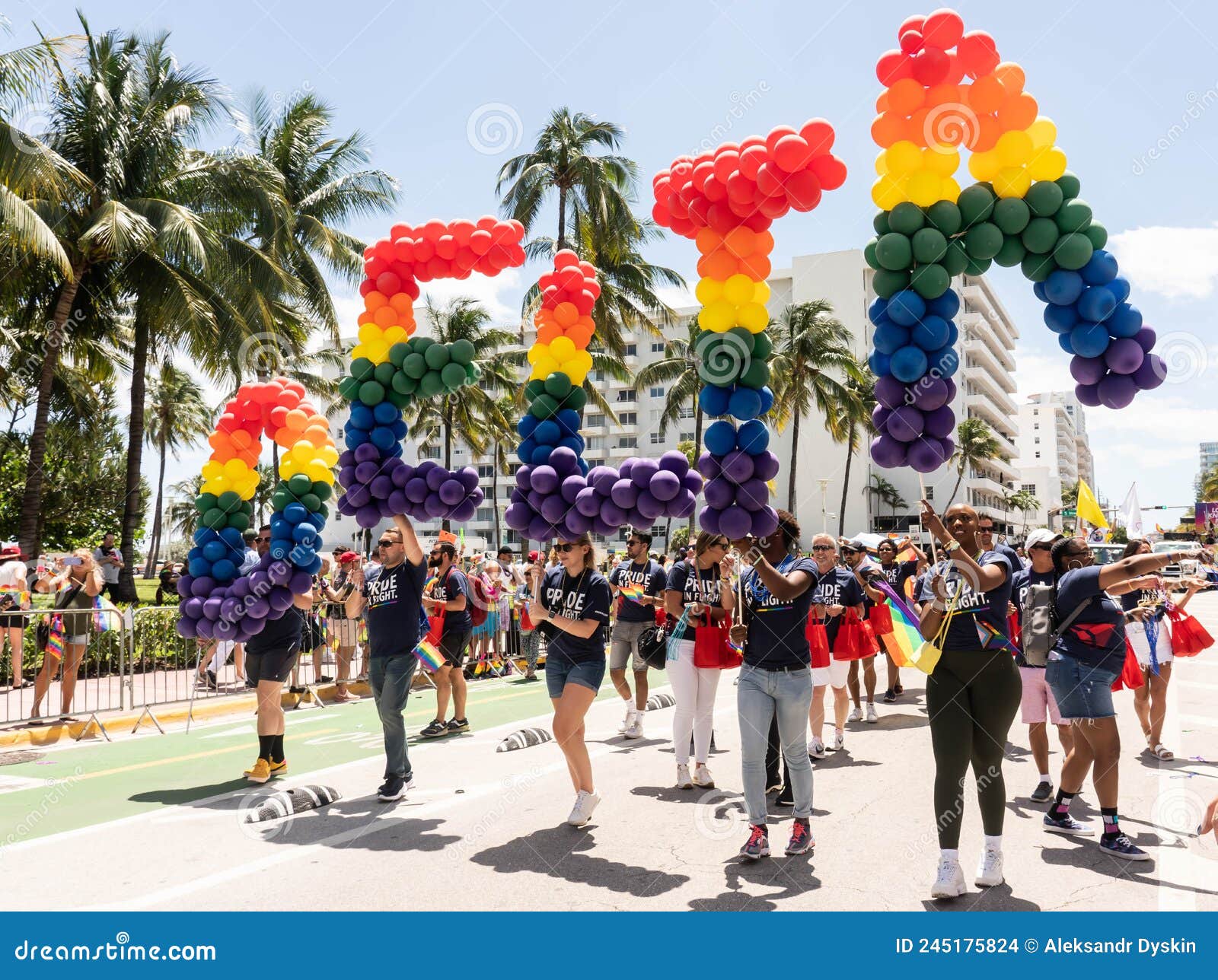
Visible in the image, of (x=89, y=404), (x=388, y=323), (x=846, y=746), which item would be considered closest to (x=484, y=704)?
(x=846, y=746)

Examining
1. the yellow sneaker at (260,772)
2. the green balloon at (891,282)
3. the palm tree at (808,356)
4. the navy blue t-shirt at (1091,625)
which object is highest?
the palm tree at (808,356)

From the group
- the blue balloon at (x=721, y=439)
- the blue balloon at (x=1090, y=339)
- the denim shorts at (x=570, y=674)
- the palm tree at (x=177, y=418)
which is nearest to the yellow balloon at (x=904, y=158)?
the blue balloon at (x=1090, y=339)

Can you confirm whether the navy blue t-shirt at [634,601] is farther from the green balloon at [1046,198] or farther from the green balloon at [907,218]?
the green balloon at [1046,198]

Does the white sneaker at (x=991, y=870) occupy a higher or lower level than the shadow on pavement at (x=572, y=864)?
higher

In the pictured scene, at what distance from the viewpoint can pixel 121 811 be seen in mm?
A: 6199

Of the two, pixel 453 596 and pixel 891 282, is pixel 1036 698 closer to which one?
pixel 891 282

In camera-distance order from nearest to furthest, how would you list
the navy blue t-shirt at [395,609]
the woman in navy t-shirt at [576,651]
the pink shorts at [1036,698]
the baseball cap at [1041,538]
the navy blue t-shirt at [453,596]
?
the woman in navy t-shirt at [576,651], the baseball cap at [1041,538], the pink shorts at [1036,698], the navy blue t-shirt at [395,609], the navy blue t-shirt at [453,596]

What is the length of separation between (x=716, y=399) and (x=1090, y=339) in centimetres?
199

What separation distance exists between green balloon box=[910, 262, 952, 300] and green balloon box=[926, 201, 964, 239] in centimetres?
21

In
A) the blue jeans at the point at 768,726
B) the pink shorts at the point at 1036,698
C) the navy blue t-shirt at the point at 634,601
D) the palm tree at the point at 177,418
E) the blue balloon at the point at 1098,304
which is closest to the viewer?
the blue balloon at the point at 1098,304

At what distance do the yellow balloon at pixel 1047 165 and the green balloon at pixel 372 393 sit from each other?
4551 mm

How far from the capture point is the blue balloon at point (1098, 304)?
4.74 metres

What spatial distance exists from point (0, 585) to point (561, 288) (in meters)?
9.22
